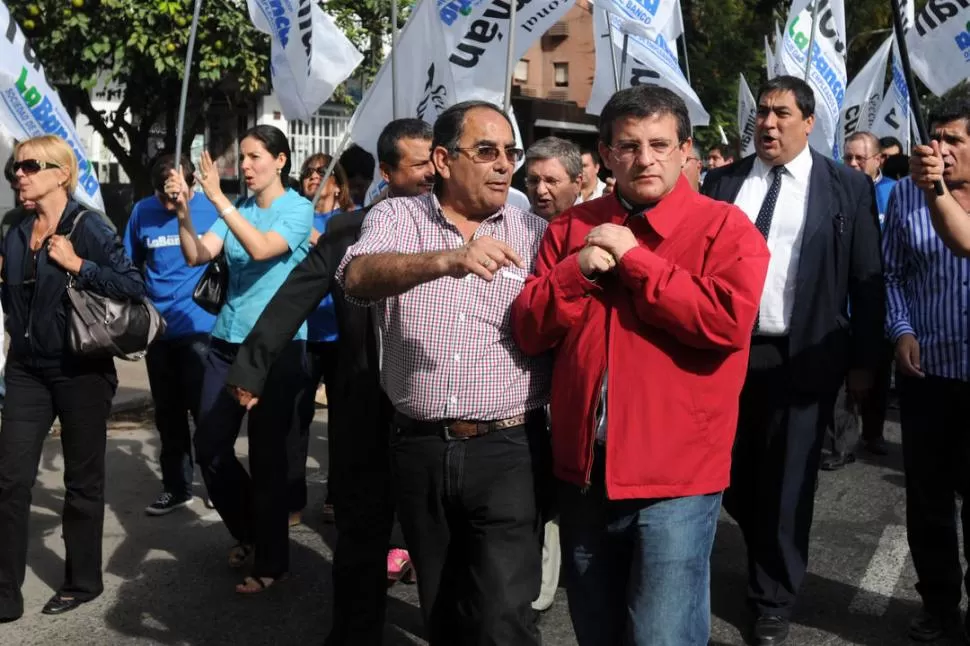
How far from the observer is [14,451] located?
190 inches

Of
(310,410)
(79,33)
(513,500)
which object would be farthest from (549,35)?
(513,500)

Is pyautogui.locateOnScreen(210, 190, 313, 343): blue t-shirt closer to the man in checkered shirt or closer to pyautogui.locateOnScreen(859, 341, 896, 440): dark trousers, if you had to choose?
the man in checkered shirt

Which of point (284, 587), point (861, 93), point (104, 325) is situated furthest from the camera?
point (861, 93)

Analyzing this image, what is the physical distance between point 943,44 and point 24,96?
5.16 m

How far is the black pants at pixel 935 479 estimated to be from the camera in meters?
4.58

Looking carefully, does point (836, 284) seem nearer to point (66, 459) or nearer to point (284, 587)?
point (284, 587)

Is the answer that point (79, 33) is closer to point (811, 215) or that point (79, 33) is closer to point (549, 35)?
point (811, 215)

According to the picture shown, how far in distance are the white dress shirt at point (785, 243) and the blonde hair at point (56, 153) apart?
274 centimetres

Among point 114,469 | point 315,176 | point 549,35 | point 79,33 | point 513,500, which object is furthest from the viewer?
point 549,35

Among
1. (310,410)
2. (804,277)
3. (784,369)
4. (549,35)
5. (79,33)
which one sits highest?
(549,35)

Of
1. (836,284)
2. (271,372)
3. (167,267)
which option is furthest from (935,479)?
(167,267)

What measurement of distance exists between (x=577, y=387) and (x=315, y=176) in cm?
530

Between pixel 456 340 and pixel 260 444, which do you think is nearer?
pixel 456 340

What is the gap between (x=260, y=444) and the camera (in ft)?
17.2
